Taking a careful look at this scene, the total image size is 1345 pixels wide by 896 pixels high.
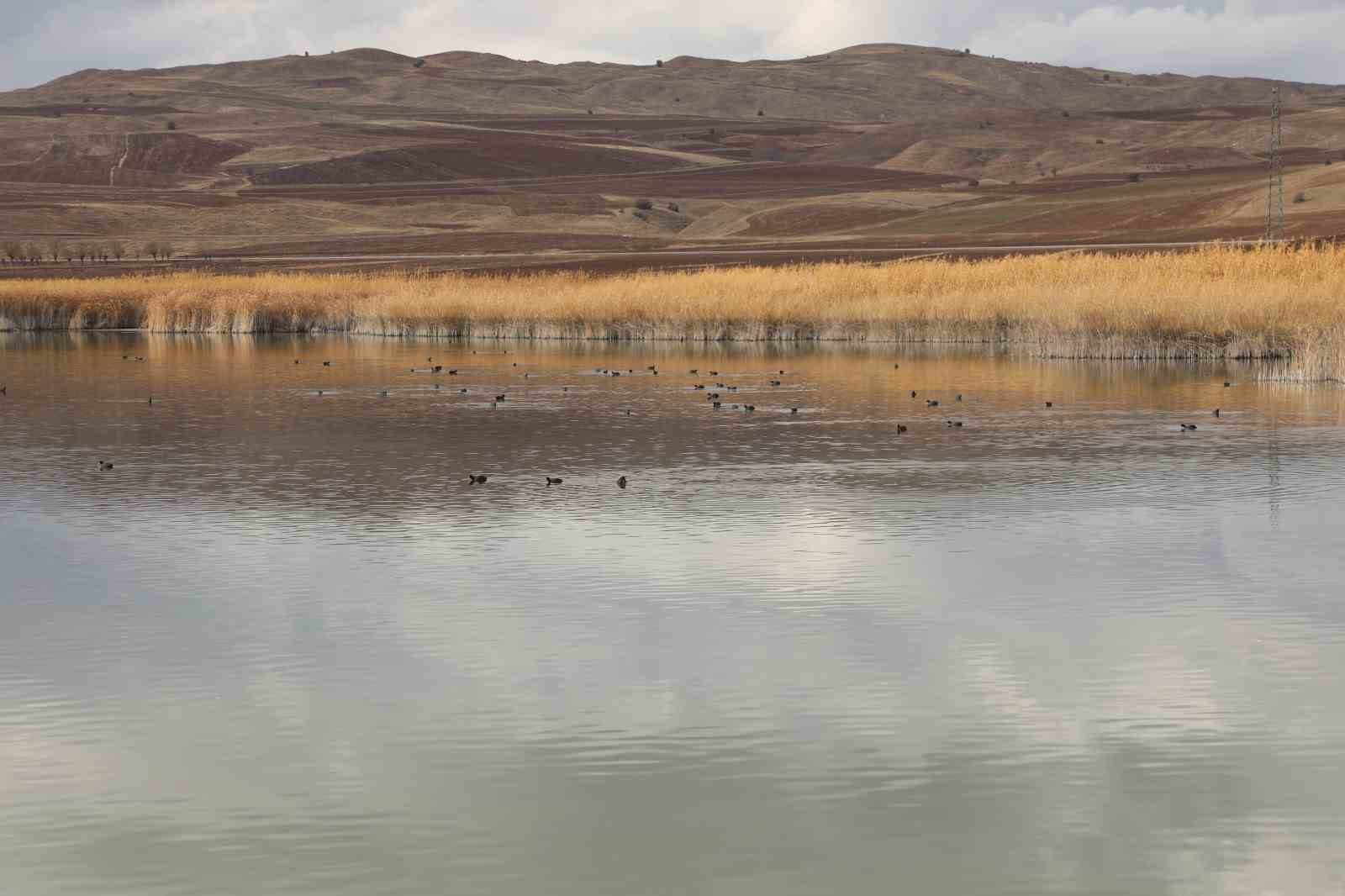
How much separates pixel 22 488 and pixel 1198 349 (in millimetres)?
23769

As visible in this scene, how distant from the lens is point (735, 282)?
161 feet

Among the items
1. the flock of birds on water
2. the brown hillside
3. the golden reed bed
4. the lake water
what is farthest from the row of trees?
the lake water

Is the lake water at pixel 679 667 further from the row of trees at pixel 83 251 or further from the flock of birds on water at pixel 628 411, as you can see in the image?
the row of trees at pixel 83 251

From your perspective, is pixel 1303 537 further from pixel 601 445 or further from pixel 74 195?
pixel 74 195

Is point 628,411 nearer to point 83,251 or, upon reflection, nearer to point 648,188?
point 83,251

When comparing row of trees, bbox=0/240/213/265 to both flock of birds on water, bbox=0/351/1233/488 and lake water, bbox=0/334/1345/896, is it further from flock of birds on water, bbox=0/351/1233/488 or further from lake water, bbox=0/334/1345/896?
lake water, bbox=0/334/1345/896

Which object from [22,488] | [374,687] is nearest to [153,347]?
[22,488]

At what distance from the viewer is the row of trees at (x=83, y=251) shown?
103 meters

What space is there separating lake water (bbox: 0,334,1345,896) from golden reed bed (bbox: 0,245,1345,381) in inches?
542

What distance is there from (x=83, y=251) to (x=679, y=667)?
9960cm

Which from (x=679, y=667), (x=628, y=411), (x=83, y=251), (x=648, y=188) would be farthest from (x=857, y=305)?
(x=648, y=188)

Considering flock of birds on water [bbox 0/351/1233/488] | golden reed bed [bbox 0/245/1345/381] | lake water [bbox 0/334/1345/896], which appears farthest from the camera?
golden reed bed [bbox 0/245/1345/381]

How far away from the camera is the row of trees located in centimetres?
10344

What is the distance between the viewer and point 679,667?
461 inches
